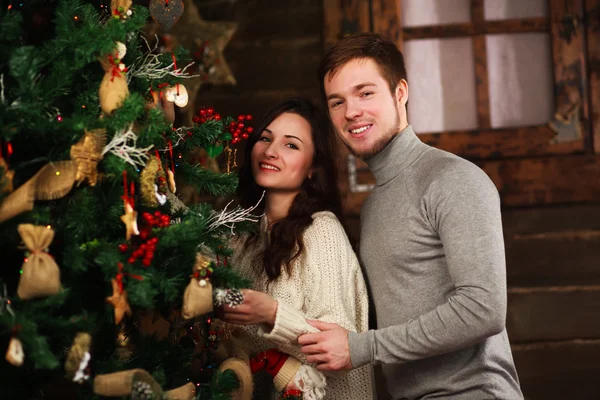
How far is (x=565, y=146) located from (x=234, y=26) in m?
1.68

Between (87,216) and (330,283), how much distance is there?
0.84 metres

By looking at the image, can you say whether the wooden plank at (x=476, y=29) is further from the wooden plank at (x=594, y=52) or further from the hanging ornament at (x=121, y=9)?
the hanging ornament at (x=121, y=9)

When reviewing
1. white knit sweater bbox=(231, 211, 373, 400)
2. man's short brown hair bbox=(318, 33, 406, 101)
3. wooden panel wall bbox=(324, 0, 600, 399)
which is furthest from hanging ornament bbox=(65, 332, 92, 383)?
wooden panel wall bbox=(324, 0, 600, 399)

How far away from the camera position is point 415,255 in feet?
6.26

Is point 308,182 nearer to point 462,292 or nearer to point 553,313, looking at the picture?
point 462,292

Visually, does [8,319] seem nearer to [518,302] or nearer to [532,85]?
[518,302]

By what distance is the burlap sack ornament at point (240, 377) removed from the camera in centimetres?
173

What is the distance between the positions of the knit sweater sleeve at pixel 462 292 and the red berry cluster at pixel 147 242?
2.15 ft

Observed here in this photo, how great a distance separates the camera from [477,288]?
5.64ft

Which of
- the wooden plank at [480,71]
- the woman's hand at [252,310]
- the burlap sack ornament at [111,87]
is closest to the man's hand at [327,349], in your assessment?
the woman's hand at [252,310]

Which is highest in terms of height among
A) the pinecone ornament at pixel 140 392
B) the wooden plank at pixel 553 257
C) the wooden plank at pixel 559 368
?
the pinecone ornament at pixel 140 392

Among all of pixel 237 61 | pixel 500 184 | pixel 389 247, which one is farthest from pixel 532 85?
pixel 389 247

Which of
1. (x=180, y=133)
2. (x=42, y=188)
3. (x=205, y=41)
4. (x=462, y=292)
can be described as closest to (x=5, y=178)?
(x=42, y=188)

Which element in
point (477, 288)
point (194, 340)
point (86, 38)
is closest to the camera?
point (86, 38)
